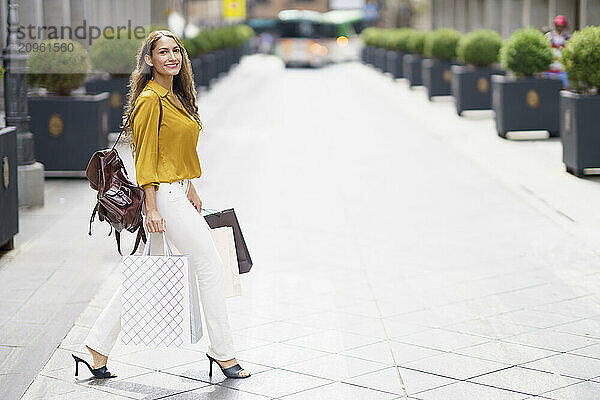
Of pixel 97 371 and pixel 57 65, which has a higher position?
pixel 57 65

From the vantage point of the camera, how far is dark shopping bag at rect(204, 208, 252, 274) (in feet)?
18.7

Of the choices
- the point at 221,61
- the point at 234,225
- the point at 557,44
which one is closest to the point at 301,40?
the point at 221,61

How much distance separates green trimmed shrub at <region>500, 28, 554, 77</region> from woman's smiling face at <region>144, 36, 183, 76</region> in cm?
1330

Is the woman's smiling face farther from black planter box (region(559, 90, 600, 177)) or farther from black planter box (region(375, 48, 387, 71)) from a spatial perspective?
black planter box (region(375, 48, 387, 71))

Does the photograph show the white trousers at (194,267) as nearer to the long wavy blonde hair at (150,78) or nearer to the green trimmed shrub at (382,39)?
the long wavy blonde hair at (150,78)

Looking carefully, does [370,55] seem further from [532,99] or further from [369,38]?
[532,99]

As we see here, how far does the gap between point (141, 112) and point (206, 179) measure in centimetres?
829

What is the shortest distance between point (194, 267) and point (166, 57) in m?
1.05


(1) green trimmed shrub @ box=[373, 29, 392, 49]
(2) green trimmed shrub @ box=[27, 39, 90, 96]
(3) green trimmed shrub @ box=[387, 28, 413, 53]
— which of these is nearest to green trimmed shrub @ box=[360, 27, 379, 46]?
(1) green trimmed shrub @ box=[373, 29, 392, 49]

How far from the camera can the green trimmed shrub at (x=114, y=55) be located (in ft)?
59.1


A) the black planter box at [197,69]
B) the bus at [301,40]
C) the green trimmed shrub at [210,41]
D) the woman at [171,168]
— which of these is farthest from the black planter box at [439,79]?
the bus at [301,40]

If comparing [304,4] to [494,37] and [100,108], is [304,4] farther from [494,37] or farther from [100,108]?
[100,108]

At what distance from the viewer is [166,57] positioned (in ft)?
17.6

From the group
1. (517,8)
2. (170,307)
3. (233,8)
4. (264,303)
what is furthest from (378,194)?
(233,8)
